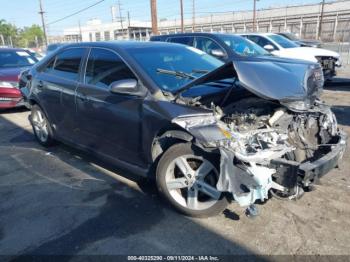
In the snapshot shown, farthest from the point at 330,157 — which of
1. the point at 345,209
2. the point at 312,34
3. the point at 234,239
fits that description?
the point at 312,34

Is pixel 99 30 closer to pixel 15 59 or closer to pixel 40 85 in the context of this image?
pixel 15 59

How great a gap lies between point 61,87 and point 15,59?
244 inches

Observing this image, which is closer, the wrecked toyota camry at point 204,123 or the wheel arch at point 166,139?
the wrecked toyota camry at point 204,123

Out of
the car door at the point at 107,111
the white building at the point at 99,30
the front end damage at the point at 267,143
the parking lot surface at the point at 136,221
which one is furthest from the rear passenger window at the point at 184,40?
the white building at the point at 99,30

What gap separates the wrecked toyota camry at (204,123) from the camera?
290 cm

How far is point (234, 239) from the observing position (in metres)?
2.99

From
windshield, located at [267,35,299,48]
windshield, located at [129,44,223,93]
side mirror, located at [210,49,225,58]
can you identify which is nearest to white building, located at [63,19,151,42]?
windshield, located at [267,35,299,48]

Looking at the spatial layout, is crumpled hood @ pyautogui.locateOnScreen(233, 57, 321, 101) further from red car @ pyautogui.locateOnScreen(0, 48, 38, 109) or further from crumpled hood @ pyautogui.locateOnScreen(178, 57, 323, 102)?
red car @ pyautogui.locateOnScreen(0, 48, 38, 109)

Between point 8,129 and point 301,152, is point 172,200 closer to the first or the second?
point 301,152

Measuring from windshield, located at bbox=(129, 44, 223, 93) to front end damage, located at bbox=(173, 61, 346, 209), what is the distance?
626 millimetres

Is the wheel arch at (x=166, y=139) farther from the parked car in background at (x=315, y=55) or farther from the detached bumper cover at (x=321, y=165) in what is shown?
the parked car in background at (x=315, y=55)

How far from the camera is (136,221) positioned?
3.32m

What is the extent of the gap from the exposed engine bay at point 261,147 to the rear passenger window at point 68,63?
2.13m

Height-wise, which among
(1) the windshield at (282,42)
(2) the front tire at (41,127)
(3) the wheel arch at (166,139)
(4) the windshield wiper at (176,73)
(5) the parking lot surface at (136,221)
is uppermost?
(4) the windshield wiper at (176,73)
